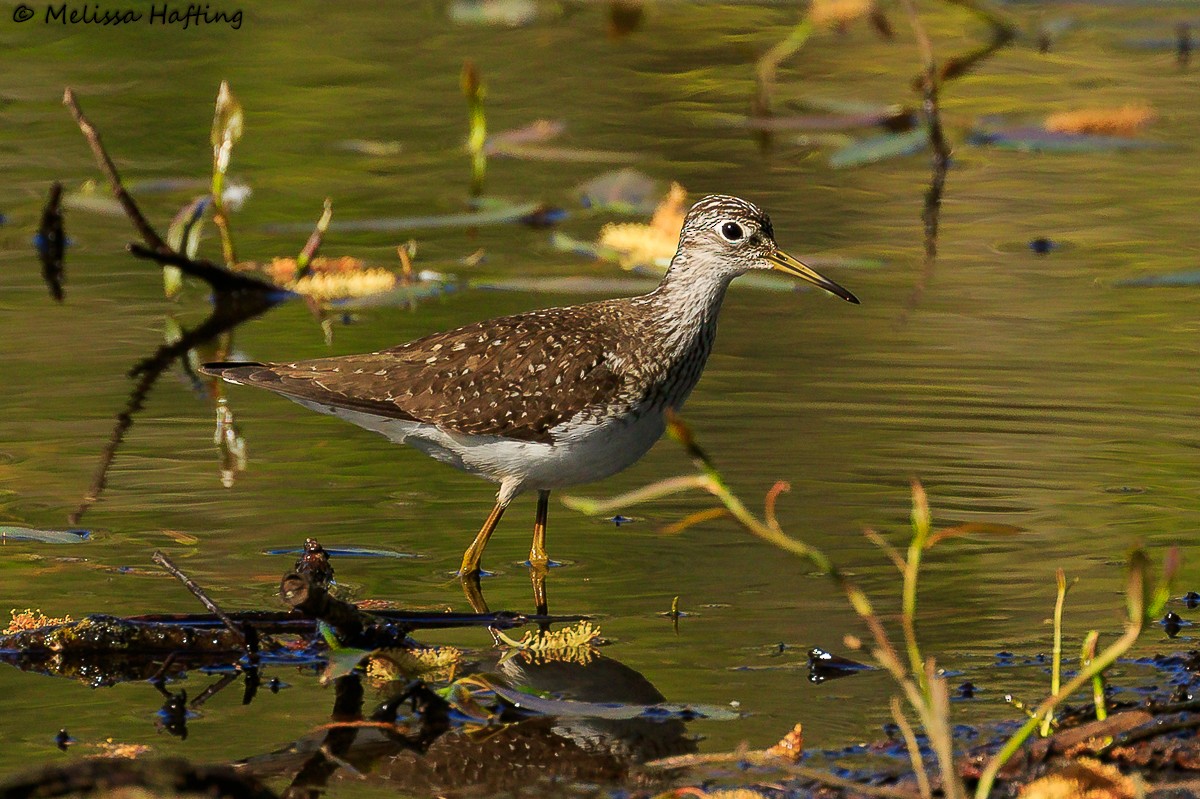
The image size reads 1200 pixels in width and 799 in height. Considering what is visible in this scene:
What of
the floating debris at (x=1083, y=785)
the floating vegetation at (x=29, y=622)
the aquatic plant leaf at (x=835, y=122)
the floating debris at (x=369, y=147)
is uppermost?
the aquatic plant leaf at (x=835, y=122)

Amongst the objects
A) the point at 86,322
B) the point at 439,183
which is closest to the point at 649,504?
the point at 86,322

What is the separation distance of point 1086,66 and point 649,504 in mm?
12027

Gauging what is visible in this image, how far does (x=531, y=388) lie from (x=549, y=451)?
0.33m

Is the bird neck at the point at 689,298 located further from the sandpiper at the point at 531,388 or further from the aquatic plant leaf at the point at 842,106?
the aquatic plant leaf at the point at 842,106

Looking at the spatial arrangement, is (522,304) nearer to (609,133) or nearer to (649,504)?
(649,504)

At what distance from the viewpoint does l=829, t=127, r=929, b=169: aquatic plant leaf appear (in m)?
15.1

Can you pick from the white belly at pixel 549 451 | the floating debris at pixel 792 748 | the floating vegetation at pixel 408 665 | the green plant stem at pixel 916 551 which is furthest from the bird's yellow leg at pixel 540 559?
the green plant stem at pixel 916 551

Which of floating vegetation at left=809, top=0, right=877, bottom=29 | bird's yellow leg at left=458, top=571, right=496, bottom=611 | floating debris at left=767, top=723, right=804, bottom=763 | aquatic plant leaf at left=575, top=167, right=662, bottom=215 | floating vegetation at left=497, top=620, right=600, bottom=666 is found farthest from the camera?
floating vegetation at left=809, top=0, right=877, bottom=29

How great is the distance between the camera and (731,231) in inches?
360

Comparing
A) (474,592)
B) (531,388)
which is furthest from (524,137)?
(474,592)

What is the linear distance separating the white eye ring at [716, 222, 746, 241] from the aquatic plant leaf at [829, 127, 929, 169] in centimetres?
610

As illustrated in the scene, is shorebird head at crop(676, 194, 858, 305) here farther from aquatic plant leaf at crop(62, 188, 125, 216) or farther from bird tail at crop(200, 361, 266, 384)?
aquatic plant leaf at crop(62, 188, 125, 216)

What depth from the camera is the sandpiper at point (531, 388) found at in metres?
8.11

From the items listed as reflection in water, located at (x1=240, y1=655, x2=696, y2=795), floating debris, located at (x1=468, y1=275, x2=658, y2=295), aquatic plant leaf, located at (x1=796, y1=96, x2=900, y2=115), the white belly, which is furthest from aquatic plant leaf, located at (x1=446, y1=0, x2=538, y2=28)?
reflection in water, located at (x1=240, y1=655, x2=696, y2=795)
